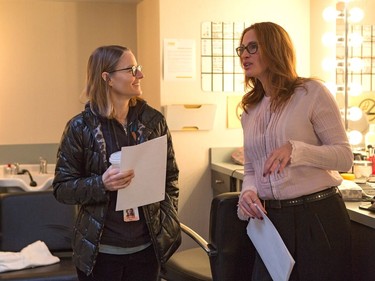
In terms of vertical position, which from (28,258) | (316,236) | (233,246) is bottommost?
(28,258)

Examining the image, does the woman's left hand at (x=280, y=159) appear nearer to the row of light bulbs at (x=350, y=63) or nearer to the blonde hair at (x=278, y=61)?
the blonde hair at (x=278, y=61)

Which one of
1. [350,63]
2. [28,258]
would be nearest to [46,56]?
[28,258]

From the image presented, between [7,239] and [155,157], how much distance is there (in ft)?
4.78

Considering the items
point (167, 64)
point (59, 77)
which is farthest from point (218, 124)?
point (59, 77)

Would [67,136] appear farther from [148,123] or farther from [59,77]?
[59,77]

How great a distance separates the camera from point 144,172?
183 centimetres

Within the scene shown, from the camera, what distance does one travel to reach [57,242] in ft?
9.92

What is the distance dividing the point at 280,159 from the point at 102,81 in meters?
0.64

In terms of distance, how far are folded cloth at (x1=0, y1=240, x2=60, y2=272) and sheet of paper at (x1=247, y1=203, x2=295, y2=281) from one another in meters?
1.34

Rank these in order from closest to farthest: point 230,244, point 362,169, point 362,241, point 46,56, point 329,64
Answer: point 362,241 < point 230,244 < point 362,169 < point 329,64 < point 46,56

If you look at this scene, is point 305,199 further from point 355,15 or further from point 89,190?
point 355,15

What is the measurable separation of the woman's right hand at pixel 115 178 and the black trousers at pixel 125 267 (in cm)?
22

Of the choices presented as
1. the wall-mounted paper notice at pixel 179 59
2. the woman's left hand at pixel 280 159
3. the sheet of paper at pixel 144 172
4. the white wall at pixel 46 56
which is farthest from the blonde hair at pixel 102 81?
the white wall at pixel 46 56

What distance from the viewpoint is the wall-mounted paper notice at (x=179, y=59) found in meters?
3.47
